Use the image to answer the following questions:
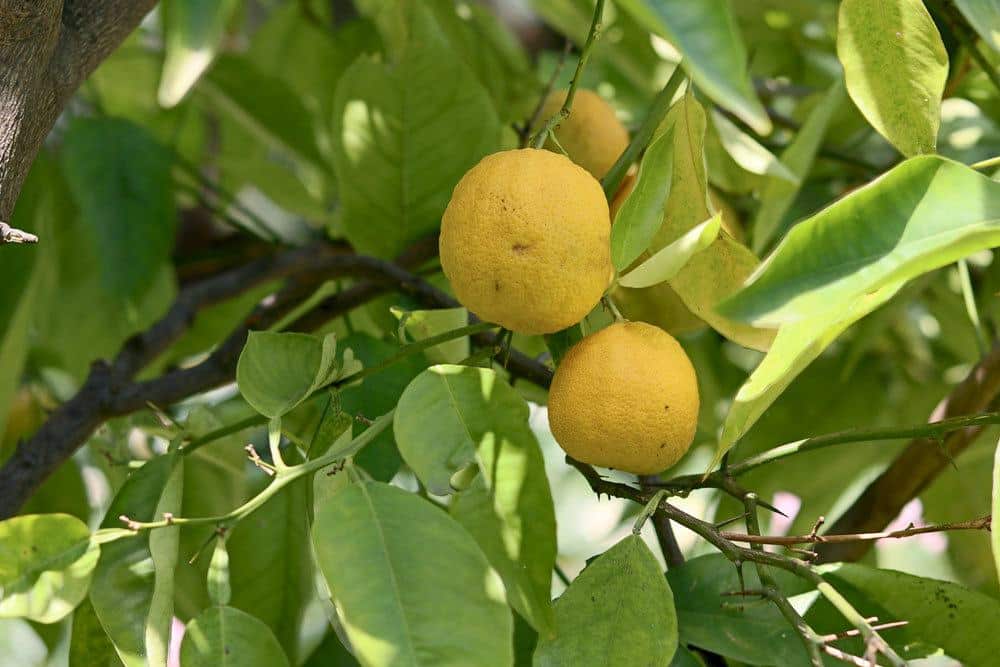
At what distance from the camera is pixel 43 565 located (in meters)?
0.37

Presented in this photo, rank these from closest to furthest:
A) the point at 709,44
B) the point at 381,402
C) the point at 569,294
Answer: the point at 709,44
the point at 569,294
the point at 381,402

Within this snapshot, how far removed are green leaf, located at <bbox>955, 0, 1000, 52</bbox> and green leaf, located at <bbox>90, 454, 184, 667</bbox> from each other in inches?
13.2

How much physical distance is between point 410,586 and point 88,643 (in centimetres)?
20

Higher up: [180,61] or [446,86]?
[180,61]

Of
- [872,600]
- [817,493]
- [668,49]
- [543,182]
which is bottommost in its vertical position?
[817,493]

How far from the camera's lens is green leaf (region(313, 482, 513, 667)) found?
333mm

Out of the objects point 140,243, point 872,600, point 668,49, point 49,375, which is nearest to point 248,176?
point 140,243

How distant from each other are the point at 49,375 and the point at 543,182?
69 centimetres

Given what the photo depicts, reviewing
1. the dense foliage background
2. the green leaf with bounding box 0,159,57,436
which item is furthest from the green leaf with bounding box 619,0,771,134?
the green leaf with bounding box 0,159,57,436

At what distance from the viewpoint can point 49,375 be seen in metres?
0.95

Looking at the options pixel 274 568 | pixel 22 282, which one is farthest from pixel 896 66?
pixel 22 282

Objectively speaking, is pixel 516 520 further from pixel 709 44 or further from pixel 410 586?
pixel 709 44

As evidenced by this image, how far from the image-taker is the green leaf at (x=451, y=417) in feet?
1.25

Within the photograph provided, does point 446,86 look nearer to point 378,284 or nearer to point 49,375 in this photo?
point 378,284
